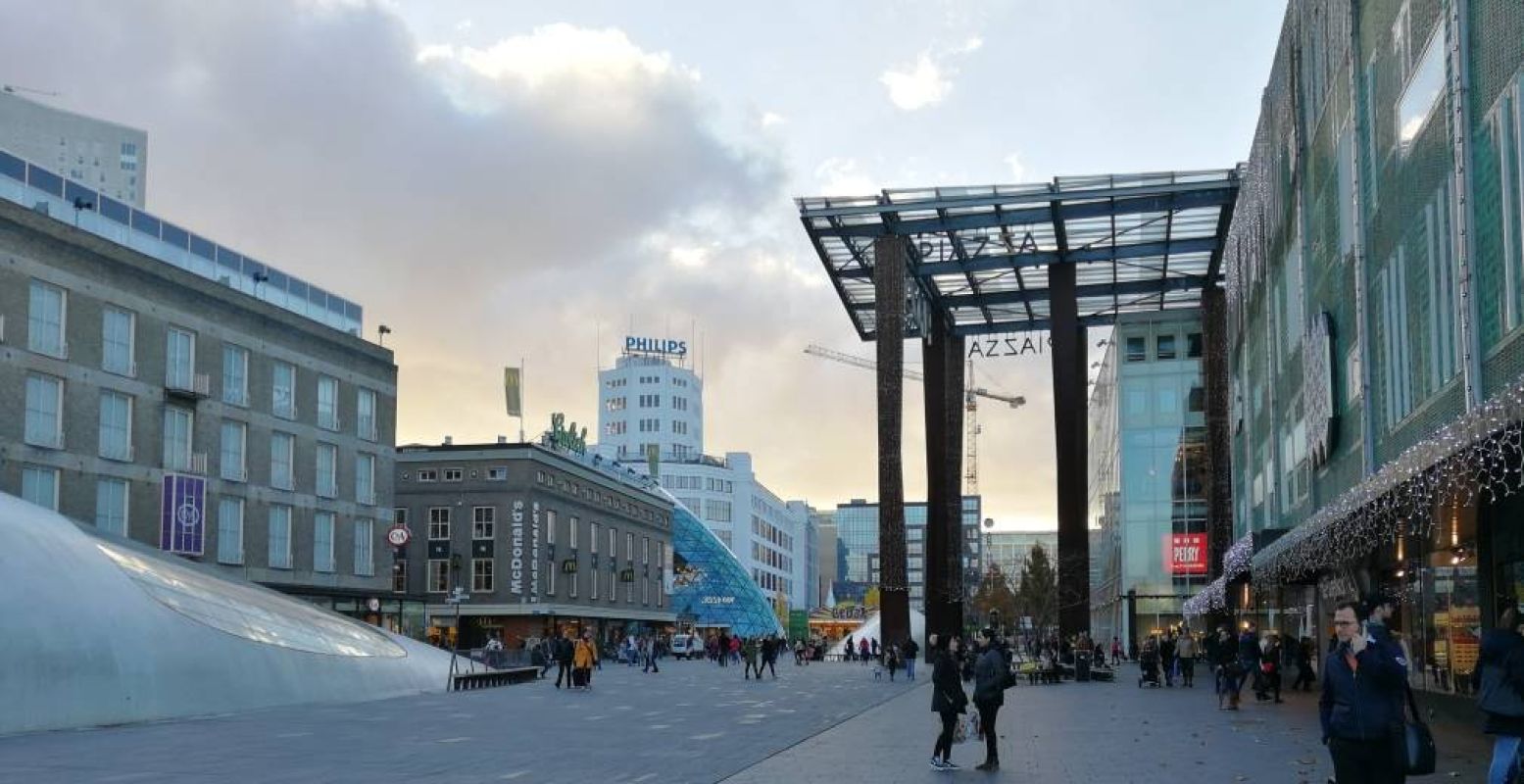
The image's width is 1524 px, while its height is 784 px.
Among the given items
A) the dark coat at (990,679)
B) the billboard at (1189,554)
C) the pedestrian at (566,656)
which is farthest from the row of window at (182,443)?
the billboard at (1189,554)

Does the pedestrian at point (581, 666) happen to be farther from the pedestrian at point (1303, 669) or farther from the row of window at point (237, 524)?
the pedestrian at point (1303, 669)

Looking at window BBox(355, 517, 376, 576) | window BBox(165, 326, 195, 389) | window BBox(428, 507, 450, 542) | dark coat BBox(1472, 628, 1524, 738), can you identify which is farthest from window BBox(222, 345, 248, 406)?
dark coat BBox(1472, 628, 1524, 738)

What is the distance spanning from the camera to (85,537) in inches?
1180

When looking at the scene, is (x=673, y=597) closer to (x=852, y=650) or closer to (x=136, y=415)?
(x=852, y=650)

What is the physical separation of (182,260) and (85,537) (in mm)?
29078

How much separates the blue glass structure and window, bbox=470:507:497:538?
50401mm

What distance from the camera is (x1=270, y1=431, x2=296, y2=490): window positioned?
59250 millimetres

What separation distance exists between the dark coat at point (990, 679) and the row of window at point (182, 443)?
3611cm

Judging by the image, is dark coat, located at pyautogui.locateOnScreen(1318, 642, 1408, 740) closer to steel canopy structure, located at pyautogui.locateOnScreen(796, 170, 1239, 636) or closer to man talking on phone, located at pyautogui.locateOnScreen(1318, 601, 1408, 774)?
man talking on phone, located at pyautogui.locateOnScreen(1318, 601, 1408, 774)

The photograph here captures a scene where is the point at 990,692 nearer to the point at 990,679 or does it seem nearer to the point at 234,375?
the point at 990,679

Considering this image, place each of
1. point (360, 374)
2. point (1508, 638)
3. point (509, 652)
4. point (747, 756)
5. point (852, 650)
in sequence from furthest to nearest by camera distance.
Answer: point (852, 650), point (360, 374), point (509, 652), point (747, 756), point (1508, 638)

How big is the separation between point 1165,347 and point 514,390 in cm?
4191

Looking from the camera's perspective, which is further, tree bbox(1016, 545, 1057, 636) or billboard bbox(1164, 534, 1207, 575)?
tree bbox(1016, 545, 1057, 636)

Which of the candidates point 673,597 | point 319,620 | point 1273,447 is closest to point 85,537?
point 319,620
